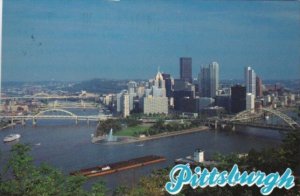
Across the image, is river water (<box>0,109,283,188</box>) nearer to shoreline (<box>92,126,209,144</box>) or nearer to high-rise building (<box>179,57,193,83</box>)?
shoreline (<box>92,126,209,144</box>)

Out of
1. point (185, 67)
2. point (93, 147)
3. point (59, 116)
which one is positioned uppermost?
point (185, 67)

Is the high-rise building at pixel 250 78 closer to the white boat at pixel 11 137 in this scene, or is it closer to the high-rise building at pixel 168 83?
the high-rise building at pixel 168 83

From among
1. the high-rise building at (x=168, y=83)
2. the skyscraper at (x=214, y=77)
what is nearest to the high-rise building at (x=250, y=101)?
the skyscraper at (x=214, y=77)

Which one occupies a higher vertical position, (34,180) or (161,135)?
(161,135)

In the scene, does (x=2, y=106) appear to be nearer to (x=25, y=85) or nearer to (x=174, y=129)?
(x=25, y=85)

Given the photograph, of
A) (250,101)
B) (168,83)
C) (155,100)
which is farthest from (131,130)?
(250,101)

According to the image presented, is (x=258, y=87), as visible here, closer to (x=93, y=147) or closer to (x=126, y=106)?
(x=126, y=106)

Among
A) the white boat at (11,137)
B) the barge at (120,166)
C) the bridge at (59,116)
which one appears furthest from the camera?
the bridge at (59,116)

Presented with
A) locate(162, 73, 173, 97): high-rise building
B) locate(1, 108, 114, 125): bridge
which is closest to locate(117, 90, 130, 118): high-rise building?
locate(1, 108, 114, 125): bridge
